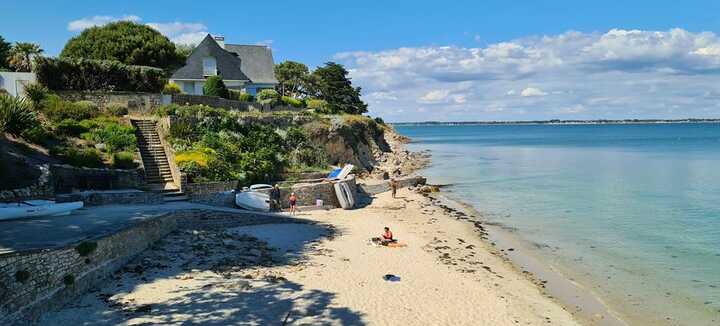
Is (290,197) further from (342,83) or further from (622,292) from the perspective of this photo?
(342,83)

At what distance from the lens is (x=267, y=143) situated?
30422 mm

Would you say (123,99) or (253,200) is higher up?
(123,99)

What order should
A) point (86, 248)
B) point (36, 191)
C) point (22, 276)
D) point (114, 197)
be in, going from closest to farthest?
point (22, 276) → point (86, 248) → point (36, 191) → point (114, 197)

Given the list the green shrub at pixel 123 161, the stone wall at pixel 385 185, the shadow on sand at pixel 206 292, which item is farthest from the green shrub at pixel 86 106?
the stone wall at pixel 385 185

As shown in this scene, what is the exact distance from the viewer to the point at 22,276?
406 inches

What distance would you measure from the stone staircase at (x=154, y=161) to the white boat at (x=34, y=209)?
518cm

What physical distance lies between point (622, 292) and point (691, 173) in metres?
38.0

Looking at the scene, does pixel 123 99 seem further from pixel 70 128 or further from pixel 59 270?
pixel 59 270

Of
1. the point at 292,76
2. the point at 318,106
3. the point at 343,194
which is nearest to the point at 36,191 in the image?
the point at 343,194

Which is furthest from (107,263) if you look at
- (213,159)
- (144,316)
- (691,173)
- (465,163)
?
(465,163)

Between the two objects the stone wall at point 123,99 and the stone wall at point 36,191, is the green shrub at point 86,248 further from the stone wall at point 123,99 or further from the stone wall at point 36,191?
the stone wall at point 123,99

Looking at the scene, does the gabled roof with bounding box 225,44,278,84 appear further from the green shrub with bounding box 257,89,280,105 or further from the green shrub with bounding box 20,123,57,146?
the green shrub with bounding box 20,123,57,146

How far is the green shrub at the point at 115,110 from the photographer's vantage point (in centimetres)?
2795

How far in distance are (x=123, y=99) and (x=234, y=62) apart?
1824 centimetres
